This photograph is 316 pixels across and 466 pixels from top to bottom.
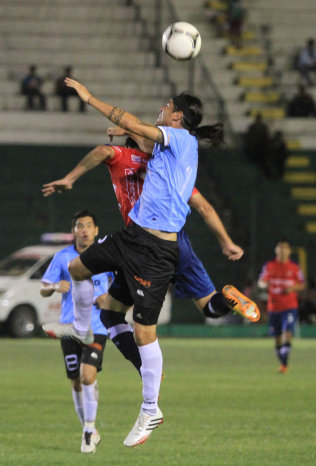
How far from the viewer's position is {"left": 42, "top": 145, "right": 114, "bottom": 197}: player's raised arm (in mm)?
8664

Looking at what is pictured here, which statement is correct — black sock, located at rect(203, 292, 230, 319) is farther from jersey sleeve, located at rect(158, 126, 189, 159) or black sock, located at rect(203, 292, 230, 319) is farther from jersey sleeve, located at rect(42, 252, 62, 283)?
jersey sleeve, located at rect(42, 252, 62, 283)

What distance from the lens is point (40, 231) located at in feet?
105

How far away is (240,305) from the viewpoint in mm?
9102

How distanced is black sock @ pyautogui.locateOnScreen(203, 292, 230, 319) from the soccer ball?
7.03 feet

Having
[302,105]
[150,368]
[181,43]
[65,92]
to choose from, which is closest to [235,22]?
[302,105]

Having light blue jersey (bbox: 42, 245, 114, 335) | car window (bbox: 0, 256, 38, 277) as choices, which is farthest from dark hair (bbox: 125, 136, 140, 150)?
car window (bbox: 0, 256, 38, 277)

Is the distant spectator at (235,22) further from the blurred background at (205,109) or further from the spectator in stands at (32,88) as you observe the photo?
the spectator in stands at (32,88)

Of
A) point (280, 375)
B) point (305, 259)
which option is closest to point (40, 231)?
point (305, 259)

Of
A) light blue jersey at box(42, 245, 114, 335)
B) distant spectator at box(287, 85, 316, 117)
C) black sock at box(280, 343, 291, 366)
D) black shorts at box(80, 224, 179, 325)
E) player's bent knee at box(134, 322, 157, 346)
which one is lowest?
black sock at box(280, 343, 291, 366)

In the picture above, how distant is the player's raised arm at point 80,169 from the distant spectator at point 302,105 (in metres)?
26.4

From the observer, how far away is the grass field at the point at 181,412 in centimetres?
1121

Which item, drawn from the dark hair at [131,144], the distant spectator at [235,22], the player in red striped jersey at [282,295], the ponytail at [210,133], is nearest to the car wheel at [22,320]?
the player in red striped jersey at [282,295]

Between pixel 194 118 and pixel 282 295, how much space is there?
42.2ft

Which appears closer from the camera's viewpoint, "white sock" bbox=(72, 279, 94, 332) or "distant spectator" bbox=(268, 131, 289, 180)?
"white sock" bbox=(72, 279, 94, 332)
